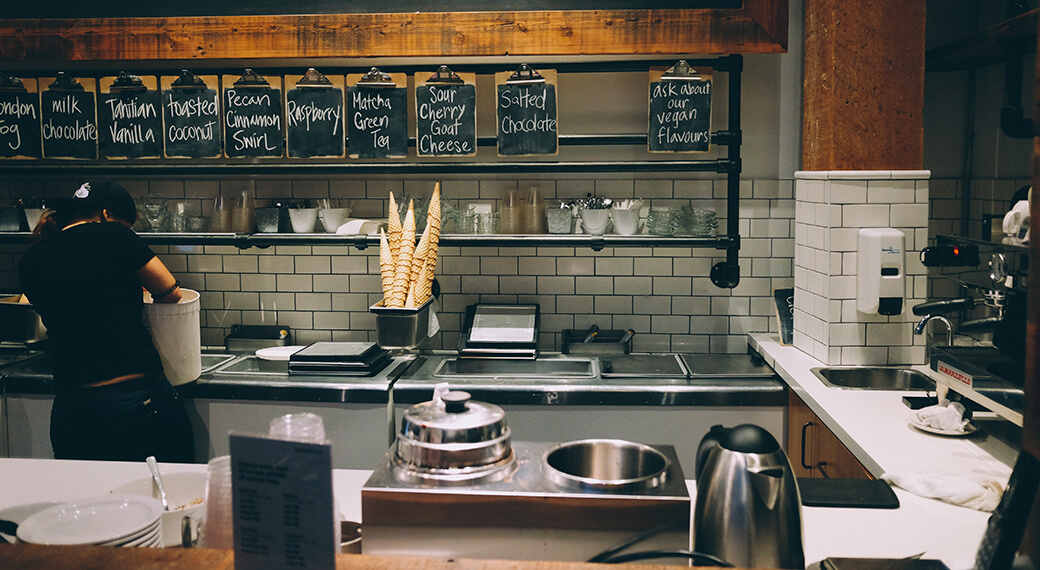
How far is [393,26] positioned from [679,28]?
1.31 metres

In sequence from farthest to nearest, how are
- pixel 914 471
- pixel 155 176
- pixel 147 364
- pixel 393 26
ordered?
pixel 155 176, pixel 393 26, pixel 147 364, pixel 914 471

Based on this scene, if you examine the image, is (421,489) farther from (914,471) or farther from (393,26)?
(393,26)

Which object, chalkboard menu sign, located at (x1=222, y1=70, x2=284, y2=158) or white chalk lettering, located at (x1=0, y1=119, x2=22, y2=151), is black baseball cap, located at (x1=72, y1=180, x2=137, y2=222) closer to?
chalkboard menu sign, located at (x1=222, y1=70, x2=284, y2=158)

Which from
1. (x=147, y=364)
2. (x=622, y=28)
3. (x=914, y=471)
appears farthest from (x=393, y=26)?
(x=914, y=471)

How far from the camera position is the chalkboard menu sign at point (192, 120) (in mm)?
3801

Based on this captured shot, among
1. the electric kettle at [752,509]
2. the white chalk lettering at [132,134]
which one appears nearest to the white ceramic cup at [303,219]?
the white chalk lettering at [132,134]

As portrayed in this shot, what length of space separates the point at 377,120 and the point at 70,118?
153 cm

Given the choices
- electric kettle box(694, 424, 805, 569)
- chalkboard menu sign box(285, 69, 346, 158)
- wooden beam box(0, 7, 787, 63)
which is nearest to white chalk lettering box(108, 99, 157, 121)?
wooden beam box(0, 7, 787, 63)

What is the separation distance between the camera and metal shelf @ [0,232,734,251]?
365 cm

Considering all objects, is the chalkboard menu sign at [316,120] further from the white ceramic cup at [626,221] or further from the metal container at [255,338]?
the white ceramic cup at [626,221]

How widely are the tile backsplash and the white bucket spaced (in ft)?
2.75

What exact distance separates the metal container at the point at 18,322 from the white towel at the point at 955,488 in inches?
149

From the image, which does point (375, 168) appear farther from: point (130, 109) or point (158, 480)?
point (158, 480)

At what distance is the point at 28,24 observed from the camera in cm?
381
